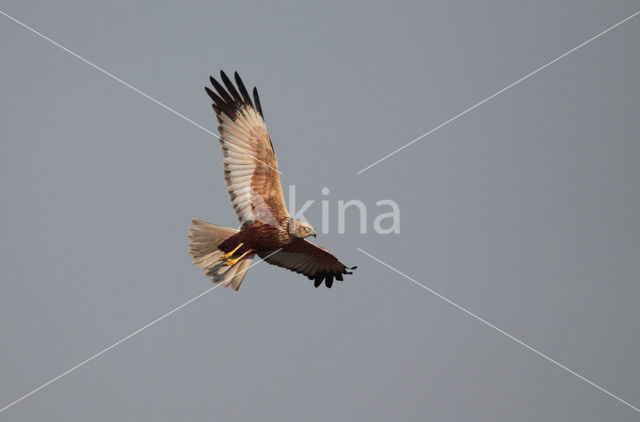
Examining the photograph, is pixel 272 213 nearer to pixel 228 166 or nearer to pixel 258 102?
pixel 228 166

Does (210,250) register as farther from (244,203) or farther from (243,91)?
(243,91)

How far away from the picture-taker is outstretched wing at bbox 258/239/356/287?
994 cm

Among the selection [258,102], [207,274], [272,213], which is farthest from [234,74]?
[207,274]

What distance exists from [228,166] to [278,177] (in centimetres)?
65

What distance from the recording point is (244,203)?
29.6 ft

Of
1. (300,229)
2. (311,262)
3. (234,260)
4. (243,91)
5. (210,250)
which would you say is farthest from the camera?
(311,262)

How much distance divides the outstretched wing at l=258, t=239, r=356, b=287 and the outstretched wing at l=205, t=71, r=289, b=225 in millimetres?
961

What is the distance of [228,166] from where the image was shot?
9070mm

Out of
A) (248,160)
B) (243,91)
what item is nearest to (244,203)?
(248,160)

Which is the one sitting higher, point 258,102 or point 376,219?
point 258,102

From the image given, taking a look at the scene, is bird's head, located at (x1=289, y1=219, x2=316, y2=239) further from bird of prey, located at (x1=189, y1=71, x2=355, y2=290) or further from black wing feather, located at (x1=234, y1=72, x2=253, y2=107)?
black wing feather, located at (x1=234, y1=72, x2=253, y2=107)

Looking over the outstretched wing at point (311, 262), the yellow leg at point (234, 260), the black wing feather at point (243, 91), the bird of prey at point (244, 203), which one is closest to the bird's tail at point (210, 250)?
the bird of prey at point (244, 203)

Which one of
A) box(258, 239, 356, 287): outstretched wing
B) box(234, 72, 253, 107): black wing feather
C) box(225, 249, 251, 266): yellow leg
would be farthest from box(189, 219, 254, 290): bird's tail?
box(234, 72, 253, 107): black wing feather

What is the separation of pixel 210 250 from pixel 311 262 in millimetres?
1671
